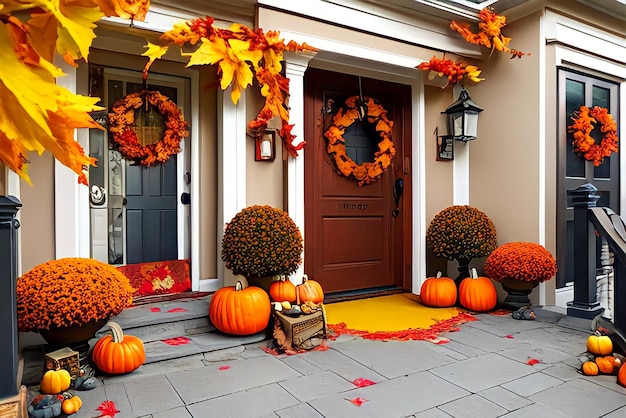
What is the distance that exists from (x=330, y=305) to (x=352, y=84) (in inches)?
81.9

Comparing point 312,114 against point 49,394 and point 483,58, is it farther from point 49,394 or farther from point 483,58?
point 49,394

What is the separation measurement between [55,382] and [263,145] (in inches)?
79.1

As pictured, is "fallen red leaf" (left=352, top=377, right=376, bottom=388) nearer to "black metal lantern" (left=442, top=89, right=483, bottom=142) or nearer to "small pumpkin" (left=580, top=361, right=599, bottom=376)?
"small pumpkin" (left=580, top=361, right=599, bottom=376)

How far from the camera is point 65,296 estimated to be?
208cm

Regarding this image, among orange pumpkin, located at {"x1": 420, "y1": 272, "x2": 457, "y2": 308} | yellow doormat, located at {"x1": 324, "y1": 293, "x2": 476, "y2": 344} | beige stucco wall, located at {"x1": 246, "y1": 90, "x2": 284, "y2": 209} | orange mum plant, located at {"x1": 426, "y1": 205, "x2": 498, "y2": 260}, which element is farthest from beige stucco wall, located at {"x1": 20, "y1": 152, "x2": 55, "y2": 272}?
orange mum plant, located at {"x1": 426, "y1": 205, "x2": 498, "y2": 260}

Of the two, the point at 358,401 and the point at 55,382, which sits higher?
the point at 55,382

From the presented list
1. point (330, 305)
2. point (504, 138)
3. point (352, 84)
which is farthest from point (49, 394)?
point (504, 138)

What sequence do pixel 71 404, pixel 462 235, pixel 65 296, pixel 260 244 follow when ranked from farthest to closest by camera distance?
1. pixel 462 235
2. pixel 260 244
3. pixel 65 296
4. pixel 71 404

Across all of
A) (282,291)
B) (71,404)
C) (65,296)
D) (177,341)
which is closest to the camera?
(71,404)

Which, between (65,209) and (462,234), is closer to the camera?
(65,209)

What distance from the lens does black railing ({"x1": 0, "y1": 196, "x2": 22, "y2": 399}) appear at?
1662 mm

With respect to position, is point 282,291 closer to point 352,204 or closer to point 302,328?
point 302,328

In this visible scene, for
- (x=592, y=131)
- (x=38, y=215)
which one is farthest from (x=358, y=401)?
(x=592, y=131)

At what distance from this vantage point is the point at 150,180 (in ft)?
11.1
